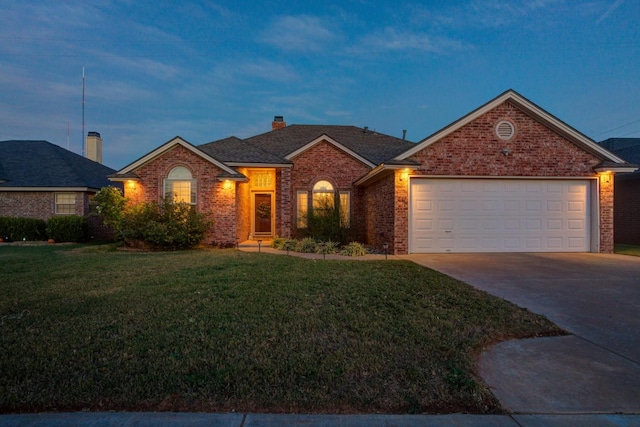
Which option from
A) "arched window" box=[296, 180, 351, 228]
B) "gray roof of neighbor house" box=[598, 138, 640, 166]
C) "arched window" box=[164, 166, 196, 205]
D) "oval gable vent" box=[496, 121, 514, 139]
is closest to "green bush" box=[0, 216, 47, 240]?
"arched window" box=[164, 166, 196, 205]

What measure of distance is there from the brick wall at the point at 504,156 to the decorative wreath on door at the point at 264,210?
7.52 meters

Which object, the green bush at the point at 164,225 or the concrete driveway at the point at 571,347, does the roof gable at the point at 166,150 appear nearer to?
the green bush at the point at 164,225

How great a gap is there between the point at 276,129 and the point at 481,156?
12.9m

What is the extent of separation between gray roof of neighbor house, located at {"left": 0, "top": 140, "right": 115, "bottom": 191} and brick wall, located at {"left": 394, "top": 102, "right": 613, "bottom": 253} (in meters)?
16.4

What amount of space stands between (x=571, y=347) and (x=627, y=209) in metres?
16.9

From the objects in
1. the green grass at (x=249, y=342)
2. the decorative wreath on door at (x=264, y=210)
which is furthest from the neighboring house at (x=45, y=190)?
the green grass at (x=249, y=342)

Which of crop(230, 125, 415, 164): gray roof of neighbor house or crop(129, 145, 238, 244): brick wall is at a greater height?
crop(230, 125, 415, 164): gray roof of neighbor house

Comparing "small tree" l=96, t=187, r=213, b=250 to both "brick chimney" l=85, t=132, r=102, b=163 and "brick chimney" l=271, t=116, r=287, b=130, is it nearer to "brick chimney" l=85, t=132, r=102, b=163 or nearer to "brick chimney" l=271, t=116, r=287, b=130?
"brick chimney" l=271, t=116, r=287, b=130

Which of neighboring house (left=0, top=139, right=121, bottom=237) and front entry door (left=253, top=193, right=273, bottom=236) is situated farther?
neighboring house (left=0, top=139, right=121, bottom=237)

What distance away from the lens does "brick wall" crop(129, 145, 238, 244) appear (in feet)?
44.6

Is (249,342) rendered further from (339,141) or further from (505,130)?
(339,141)

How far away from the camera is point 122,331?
4047 millimetres

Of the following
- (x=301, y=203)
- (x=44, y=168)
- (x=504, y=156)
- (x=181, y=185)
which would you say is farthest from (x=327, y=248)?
(x=44, y=168)

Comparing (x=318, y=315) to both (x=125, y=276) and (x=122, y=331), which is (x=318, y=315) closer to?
(x=122, y=331)
